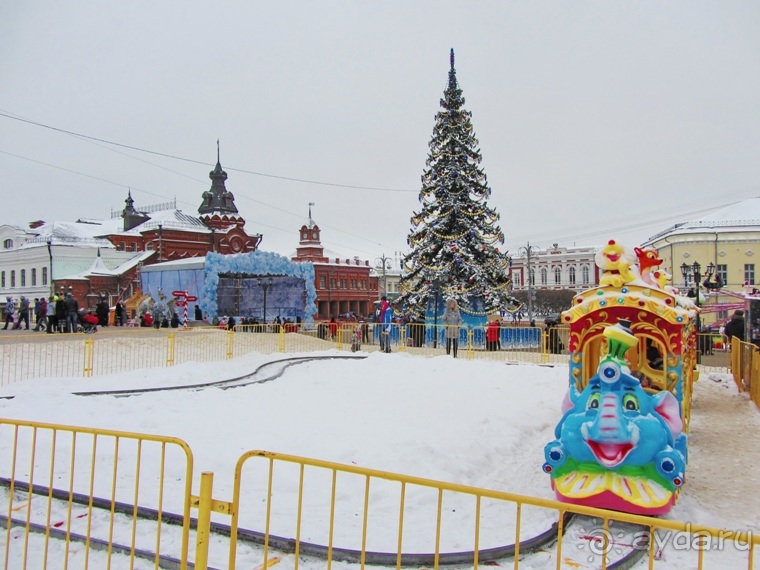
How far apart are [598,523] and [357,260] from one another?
211ft

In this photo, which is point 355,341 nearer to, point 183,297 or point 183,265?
point 183,297

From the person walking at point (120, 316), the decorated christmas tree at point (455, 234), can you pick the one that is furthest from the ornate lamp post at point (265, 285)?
the decorated christmas tree at point (455, 234)

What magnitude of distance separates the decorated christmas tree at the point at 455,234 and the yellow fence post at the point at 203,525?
24.5 metres

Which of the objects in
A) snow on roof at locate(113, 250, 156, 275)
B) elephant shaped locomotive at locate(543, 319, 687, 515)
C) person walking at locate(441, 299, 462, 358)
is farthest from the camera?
snow on roof at locate(113, 250, 156, 275)

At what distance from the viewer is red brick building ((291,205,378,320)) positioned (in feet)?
213

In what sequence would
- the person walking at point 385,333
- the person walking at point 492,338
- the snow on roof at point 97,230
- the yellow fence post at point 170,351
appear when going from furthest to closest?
the snow on roof at point 97,230
the person walking at point 492,338
the person walking at point 385,333
the yellow fence post at point 170,351

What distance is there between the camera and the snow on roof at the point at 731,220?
51.2 metres

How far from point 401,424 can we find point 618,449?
387cm

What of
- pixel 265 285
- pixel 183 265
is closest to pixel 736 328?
pixel 265 285

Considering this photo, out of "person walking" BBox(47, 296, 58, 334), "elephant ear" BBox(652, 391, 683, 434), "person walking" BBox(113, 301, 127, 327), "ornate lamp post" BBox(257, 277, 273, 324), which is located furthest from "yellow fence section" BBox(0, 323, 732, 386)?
"elephant ear" BBox(652, 391, 683, 434)

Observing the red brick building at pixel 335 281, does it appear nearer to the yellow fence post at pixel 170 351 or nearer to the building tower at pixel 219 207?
the building tower at pixel 219 207

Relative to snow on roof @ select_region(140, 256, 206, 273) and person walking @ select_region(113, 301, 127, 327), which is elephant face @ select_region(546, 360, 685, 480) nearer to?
person walking @ select_region(113, 301, 127, 327)

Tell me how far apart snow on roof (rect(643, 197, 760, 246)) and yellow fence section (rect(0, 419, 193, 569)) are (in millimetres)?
54610

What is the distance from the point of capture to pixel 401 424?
9367 millimetres
